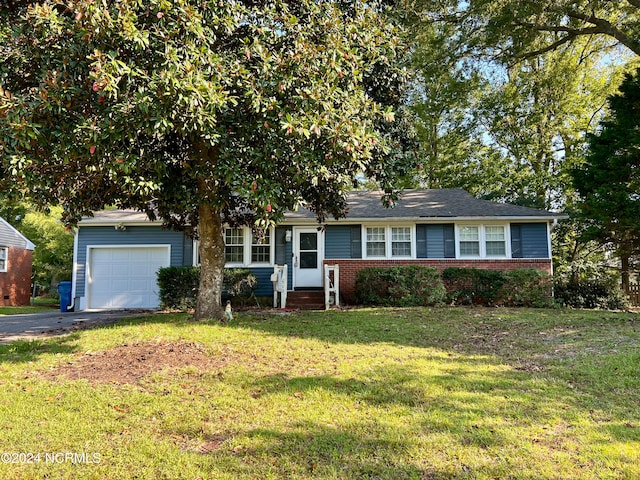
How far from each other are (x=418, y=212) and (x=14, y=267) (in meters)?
19.5

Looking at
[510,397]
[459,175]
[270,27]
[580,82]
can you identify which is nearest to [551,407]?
[510,397]

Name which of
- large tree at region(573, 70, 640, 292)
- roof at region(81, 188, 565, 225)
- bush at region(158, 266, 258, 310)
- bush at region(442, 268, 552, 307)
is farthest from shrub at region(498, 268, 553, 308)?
bush at region(158, 266, 258, 310)

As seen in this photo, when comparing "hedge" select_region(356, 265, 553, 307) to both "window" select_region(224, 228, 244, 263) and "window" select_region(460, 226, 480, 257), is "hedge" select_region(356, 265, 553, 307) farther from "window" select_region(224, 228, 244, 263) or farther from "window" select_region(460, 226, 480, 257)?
"window" select_region(224, 228, 244, 263)

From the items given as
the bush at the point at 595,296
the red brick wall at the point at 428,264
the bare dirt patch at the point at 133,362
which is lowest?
the bare dirt patch at the point at 133,362

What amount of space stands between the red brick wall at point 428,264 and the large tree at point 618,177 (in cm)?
233

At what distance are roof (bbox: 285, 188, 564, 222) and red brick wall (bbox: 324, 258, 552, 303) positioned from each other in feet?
4.73

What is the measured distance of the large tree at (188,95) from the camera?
4.90 meters

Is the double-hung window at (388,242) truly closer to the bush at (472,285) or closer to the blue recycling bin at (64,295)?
the bush at (472,285)

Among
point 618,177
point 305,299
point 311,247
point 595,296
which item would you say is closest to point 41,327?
point 305,299

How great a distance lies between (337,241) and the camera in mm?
13828

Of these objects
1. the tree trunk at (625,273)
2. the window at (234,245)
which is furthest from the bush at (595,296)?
the window at (234,245)

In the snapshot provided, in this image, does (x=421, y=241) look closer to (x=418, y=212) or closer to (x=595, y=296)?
(x=418, y=212)

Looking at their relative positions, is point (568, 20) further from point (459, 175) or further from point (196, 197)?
point (196, 197)

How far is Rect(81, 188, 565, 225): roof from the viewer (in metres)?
13.4
